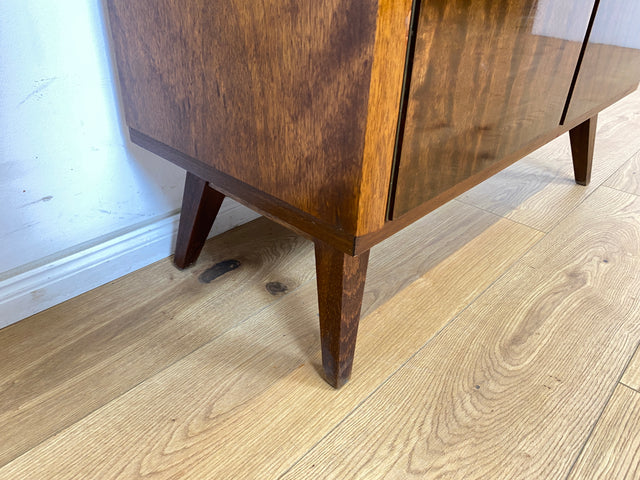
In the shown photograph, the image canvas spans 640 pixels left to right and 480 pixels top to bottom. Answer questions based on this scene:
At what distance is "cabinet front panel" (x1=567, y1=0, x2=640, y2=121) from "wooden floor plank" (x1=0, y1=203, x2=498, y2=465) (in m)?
0.29

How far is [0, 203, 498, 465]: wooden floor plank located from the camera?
0.55m

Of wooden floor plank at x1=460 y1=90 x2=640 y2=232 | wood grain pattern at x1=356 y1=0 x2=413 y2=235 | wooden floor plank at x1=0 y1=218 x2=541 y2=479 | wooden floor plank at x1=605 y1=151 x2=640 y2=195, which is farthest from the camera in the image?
wooden floor plank at x1=605 y1=151 x2=640 y2=195

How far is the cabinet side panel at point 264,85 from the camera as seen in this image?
1.25 feet

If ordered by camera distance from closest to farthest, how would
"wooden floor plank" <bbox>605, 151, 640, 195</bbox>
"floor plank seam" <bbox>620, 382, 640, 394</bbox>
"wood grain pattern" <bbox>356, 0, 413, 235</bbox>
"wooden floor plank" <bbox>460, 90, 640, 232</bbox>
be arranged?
"wood grain pattern" <bbox>356, 0, 413, 235</bbox>
"floor plank seam" <bbox>620, 382, 640, 394</bbox>
"wooden floor plank" <bbox>460, 90, 640, 232</bbox>
"wooden floor plank" <bbox>605, 151, 640, 195</bbox>

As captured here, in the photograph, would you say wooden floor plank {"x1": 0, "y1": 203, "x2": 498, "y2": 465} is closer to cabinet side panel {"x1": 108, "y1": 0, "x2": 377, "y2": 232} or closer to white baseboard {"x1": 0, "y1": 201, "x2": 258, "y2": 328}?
white baseboard {"x1": 0, "y1": 201, "x2": 258, "y2": 328}

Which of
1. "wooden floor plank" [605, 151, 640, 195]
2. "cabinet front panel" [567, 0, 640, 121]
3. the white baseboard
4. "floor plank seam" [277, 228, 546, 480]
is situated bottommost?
"floor plank seam" [277, 228, 546, 480]

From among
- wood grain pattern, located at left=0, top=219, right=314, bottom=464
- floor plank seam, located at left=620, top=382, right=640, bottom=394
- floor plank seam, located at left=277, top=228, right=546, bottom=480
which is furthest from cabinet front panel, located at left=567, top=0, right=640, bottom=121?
wood grain pattern, located at left=0, top=219, right=314, bottom=464

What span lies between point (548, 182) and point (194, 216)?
804 mm

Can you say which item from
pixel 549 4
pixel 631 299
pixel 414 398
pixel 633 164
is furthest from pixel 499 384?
pixel 633 164

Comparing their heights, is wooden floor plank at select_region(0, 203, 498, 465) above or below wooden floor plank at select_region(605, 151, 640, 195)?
below

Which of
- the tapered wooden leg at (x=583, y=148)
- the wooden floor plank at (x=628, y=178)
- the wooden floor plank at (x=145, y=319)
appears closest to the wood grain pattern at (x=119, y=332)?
the wooden floor plank at (x=145, y=319)

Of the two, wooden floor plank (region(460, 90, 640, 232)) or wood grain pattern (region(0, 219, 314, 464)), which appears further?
wooden floor plank (region(460, 90, 640, 232))

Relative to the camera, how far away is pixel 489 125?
535 mm

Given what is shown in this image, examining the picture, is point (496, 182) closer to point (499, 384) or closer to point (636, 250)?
point (636, 250)
